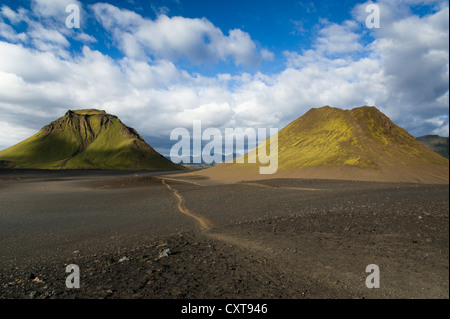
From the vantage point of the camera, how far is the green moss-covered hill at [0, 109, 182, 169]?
137 metres

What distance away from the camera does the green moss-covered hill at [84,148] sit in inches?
5384

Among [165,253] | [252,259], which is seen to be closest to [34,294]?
[165,253]

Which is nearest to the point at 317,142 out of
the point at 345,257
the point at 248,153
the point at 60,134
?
the point at 248,153

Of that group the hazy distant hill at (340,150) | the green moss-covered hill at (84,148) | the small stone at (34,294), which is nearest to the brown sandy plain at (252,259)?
the small stone at (34,294)

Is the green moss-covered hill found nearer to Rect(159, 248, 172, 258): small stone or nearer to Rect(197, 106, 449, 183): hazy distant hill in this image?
Rect(197, 106, 449, 183): hazy distant hill

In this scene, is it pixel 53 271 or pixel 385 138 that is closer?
pixel 53 271

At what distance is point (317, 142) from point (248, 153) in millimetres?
17839

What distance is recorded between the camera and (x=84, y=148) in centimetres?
16075

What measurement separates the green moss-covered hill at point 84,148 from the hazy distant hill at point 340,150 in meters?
110

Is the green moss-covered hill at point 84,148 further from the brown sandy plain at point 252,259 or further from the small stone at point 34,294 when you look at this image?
the small stone at point 34,294

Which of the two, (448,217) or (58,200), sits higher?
(448,217)

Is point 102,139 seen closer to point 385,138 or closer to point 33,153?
point 33,153

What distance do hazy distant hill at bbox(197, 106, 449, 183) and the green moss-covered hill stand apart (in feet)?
362
